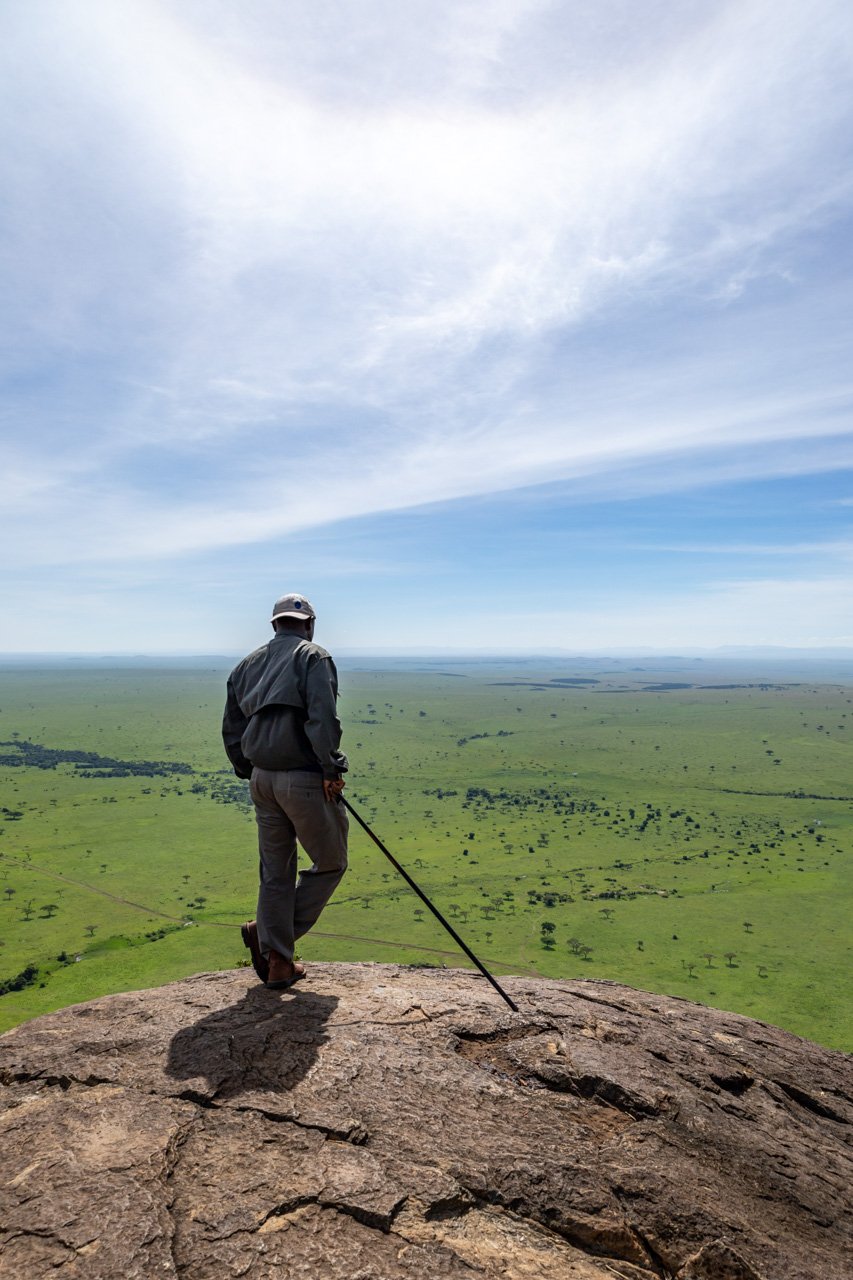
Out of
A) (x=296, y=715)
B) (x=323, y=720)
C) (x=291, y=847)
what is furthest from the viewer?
(x=291, y=847)

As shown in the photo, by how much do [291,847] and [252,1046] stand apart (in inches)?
75.7

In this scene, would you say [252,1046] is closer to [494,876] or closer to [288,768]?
[288,768]

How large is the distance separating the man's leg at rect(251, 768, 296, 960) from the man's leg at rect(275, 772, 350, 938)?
0.52ft

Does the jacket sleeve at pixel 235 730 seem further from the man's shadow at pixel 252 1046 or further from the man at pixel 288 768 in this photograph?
the man's shadow at pixel 252 1046

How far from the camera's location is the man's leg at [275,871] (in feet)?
24.6

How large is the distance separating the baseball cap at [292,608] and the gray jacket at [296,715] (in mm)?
431

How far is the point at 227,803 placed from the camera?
13788 centimetres

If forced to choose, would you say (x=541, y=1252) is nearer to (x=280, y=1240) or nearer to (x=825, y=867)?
(x=280, y=1240)

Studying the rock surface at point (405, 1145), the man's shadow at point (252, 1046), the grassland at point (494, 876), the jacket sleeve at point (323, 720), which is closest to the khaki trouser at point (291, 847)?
the jacket sleeve at point (323, 720)

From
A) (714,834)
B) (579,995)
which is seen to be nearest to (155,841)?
(714,834)

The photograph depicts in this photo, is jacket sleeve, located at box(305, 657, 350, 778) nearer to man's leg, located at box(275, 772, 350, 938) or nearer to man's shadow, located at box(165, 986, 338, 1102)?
man's leg, located at box(275, 772, 350, 938)

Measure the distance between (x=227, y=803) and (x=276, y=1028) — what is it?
139746mm

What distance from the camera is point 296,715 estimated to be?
23.9ft

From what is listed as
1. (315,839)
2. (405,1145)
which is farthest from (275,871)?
(405,1145)
